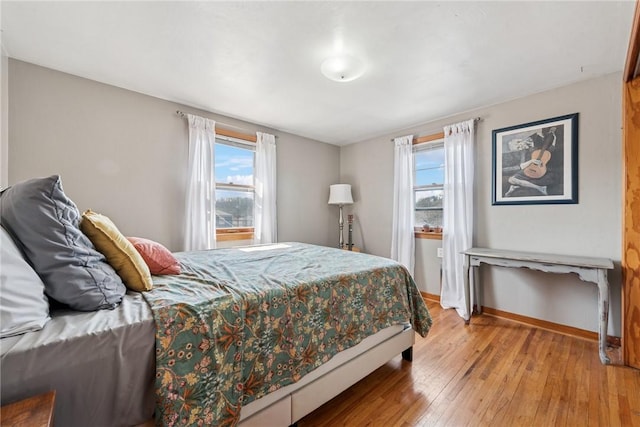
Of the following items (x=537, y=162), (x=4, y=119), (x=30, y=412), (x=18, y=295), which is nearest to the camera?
(x=30, y=412)

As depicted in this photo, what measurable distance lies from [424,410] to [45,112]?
363 cm

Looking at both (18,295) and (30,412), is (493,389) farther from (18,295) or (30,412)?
(18,295)

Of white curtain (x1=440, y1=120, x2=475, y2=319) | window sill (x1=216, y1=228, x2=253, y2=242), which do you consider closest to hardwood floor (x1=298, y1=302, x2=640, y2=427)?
white curtain (x1=440, y1=120, x2=475, y2=319)

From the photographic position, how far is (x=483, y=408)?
4.92 feet

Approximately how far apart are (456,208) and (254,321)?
110 inches

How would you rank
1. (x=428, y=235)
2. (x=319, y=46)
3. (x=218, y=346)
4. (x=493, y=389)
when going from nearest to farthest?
(x=218, y=346), (x=493, y=389), (x=319, y=46), (x=428, y=235)

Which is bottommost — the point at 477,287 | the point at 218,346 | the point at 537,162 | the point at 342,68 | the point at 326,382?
the point at 326,382

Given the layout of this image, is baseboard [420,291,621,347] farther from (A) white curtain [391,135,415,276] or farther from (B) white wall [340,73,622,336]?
(A) white curtain [391,135,415,276]

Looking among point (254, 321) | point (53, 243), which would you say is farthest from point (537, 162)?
point (53, 243)

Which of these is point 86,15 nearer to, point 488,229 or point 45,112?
point 45,112

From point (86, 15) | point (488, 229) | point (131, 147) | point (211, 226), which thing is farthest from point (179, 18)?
point (488, 229)

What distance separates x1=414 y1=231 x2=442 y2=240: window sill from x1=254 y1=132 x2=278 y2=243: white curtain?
199 centimetres

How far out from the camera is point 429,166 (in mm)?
3467

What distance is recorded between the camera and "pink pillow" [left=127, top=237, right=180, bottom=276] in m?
1.51
